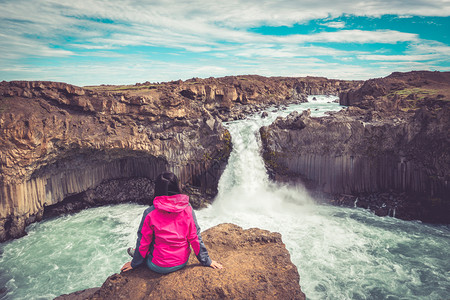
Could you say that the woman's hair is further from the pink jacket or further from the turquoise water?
the turquoise water

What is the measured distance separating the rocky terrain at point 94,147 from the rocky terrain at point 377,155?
6.21 m

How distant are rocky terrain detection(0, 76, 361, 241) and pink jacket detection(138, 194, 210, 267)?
16567 millimetres

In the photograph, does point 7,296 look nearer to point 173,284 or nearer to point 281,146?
point 173,284

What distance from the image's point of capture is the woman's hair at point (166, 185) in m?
5.21

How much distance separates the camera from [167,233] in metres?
5.20

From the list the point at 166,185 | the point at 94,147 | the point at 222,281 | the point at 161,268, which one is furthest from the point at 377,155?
the point at 94,147

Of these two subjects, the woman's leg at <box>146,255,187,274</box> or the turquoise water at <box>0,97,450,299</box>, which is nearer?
the woman's leg at <box>146,255,187,274</box>

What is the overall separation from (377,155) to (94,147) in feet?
75.5

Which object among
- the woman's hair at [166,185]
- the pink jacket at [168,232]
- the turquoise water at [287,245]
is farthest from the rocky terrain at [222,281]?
the turquoise water at [287,245]

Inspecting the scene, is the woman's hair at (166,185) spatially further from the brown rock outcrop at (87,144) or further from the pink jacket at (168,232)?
the brown rock outcrop at (87,144)

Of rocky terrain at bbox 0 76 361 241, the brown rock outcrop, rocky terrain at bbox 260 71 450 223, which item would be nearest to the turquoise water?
rocky terrain at bbox 260 71 450 223

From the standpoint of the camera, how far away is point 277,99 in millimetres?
44719

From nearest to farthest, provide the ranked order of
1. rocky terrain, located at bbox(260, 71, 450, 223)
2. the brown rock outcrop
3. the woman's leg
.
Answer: the woman's leg, the brown rock outcrop, rocky terrain, located at bbox(260, 71, 450, 223)

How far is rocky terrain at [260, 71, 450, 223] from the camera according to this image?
63.5ft
